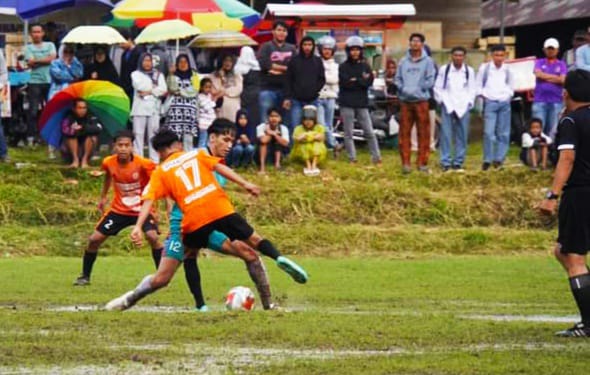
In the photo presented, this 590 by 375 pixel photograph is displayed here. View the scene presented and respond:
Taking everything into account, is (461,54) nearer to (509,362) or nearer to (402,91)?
(402,91)

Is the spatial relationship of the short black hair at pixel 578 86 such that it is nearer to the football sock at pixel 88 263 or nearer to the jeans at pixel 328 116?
the football sock at pixel 88 263

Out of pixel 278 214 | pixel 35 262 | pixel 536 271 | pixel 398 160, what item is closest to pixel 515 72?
pixel 398 160

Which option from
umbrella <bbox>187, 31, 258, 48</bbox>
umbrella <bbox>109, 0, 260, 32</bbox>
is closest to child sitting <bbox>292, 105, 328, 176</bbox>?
umbrella <bbox>187, 31, 258, 48</bbox>

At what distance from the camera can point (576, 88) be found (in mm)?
11648

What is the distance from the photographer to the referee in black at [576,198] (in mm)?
11414

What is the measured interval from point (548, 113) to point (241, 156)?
5512 mm

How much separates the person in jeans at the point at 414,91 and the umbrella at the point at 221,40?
3.00 metres

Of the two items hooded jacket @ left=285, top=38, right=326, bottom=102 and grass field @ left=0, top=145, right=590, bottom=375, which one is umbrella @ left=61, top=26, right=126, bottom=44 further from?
hooded jacket @ left=285, top=38, right=326, bottom=102

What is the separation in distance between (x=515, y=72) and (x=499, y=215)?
671cm

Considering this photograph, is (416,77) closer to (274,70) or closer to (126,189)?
(274,70)

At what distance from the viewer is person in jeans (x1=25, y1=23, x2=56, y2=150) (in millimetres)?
25312

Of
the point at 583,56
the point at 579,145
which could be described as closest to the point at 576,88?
the point at 579,145

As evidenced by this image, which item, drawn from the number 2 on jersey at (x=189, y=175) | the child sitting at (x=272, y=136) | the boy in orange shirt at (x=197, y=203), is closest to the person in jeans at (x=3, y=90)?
the child sitting at (x=272, y=136)

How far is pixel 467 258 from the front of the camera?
21.2 m
